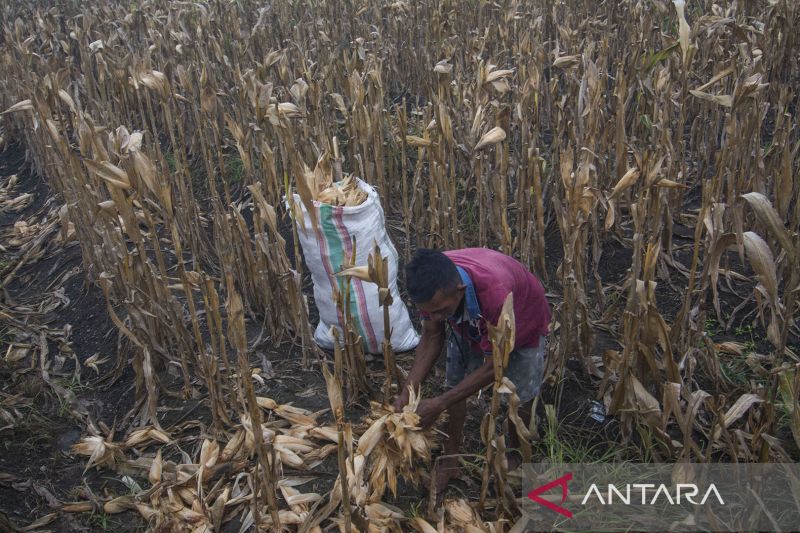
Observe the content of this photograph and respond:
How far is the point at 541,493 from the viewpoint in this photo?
7.62ft

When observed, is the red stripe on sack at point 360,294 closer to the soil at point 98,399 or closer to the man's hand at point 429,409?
the soil at point 98,399

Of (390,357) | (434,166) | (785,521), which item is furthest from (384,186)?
(785,521)

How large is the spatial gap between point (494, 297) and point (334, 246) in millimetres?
1059

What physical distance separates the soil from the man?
24cm

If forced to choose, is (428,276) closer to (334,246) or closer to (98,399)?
(334,246)

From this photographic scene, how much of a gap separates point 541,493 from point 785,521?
74cm

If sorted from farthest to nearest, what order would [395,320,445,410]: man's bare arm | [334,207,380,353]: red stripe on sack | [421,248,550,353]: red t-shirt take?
[334,207,380,353]: red stripe on sack < [395,320,445,410]: man's bare arm < [421,248,550,353]: red t-shirt

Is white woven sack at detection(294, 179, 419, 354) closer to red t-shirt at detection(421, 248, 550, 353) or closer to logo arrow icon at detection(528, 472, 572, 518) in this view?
red t-shirt at detection(421, 248, 550, 353)

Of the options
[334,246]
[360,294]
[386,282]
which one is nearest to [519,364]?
[386,282]

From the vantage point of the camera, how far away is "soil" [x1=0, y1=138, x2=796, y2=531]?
101 inches

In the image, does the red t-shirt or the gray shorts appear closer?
the red t-shirt

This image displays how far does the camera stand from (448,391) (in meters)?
2.23

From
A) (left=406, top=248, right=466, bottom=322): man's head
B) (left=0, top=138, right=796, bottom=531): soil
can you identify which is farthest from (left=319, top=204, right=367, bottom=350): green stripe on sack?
(left=406, top=248, right=466, bottom=322): man's head

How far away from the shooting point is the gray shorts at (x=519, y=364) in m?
2.44
